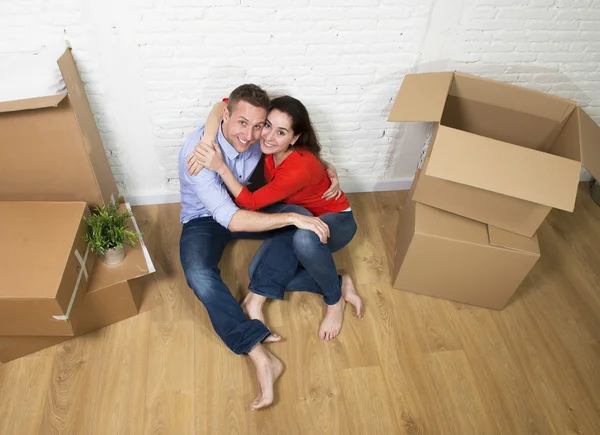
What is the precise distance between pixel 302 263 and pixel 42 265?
84 cm

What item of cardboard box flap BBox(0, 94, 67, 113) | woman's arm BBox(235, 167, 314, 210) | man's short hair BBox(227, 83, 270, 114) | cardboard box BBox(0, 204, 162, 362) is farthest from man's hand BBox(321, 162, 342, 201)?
cardboard box flap BBox(0, 94, 67, 113)

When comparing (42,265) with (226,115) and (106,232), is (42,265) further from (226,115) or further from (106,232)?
(226,115)

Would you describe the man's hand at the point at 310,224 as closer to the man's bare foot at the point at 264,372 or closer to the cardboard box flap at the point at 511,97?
the man's bare foot at the point at 264,372

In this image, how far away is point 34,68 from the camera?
60.1 inches

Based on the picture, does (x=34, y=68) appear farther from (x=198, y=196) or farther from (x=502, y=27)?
(x=502, y=27)

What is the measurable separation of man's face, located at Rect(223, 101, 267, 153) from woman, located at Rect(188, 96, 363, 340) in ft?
0.09

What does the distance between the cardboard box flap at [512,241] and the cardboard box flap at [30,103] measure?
1488 mm

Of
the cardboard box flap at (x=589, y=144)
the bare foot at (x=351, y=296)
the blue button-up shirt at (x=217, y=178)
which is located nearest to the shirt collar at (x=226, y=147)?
the blue button-up shirt at (x=217, y=178)

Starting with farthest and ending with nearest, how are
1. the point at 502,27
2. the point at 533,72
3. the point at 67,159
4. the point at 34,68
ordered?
the point at 533,72 < the point at 502,27 < the point at 67,159 < the point at 34,68

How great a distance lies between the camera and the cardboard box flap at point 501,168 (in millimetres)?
1416

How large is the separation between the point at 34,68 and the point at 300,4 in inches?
35.0

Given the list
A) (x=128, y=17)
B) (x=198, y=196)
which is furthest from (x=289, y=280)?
(x=128, y=17)

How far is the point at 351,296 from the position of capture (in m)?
1.88

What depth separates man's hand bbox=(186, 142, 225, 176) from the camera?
1.61 m
